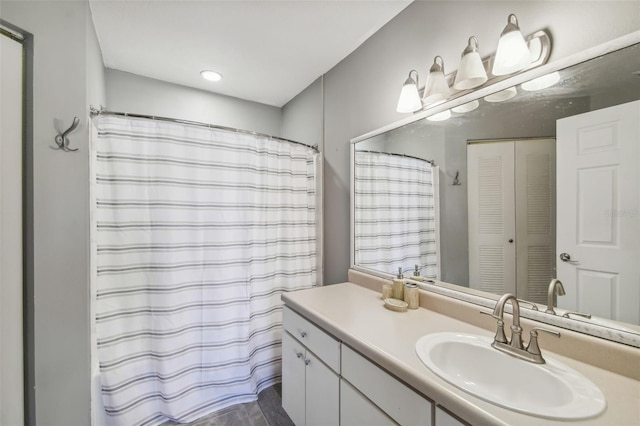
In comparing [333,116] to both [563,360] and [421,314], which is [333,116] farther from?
[563,360]

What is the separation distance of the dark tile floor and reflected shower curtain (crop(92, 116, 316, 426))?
0.05m

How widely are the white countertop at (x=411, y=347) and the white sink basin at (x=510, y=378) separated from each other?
0.6 inches

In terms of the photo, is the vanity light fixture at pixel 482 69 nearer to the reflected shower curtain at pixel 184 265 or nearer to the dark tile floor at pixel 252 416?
the reflected shower curtain at pixel 184 265

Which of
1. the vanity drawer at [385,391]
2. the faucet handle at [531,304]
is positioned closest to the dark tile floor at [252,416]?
the vanity drawer at [385,391]

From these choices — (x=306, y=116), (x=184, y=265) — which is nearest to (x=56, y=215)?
(x=184, y=265)

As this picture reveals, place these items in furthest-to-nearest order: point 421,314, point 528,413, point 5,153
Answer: point 421,314
point 5,153
point 528,413

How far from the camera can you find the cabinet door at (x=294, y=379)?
133 centimetres

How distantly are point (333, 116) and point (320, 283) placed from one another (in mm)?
1379

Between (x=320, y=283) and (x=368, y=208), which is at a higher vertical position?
(x=368, y=208)

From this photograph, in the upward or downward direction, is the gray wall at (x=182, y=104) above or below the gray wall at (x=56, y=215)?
above

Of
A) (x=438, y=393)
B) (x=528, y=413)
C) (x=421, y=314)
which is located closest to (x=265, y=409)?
(x=421, y=314)

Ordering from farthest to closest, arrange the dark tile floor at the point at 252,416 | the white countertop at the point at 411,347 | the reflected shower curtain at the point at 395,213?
1. the dark tile floor at the point at 252,416
2. the reflected shower curtain at the point at 395,213
3. the white countertop at the point at 411,347

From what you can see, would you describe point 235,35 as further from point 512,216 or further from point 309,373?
point 309,373

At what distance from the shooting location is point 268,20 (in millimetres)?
1536
